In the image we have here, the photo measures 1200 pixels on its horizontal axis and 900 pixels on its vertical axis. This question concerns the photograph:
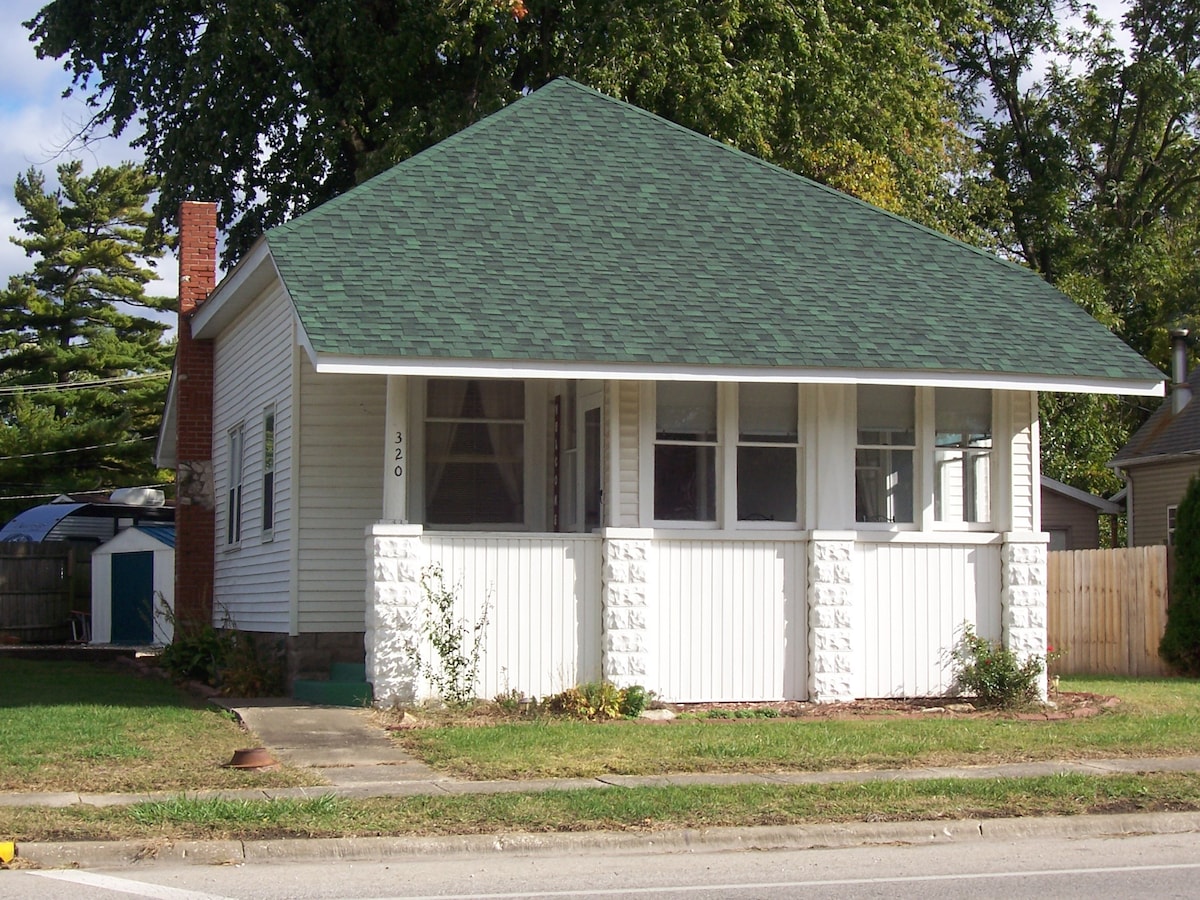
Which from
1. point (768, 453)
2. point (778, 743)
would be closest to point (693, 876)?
point (778, 743)

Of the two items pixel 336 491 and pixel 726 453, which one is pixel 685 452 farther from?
pixel 336 491

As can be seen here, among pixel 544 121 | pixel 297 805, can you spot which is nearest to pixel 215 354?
pixel 544 121

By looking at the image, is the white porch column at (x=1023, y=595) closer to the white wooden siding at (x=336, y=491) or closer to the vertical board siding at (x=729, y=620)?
the vertical board siding at (x=729, y=620)

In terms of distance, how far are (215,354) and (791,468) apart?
9.43 metres

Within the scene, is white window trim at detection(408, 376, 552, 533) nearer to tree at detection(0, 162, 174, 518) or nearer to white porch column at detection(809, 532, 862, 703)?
white porch column at detection(809, 532, 862, 703)

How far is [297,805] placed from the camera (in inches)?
367

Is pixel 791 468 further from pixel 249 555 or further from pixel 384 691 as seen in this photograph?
pixel 249 555

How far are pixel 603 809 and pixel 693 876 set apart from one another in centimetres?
136

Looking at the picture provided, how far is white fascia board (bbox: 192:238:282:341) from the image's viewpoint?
15630mm

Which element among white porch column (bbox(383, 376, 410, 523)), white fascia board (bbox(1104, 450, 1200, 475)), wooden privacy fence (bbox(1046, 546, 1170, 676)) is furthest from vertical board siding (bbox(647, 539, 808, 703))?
white fascia board (bbox(1104, 450, 1200, 475))

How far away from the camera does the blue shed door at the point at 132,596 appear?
30234 millimetres

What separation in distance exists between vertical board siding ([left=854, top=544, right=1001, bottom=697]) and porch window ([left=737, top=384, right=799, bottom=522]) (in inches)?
37.6

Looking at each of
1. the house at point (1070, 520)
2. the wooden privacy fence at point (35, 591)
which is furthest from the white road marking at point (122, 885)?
the house at point (1070, 520)

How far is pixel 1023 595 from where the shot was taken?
1521cm
